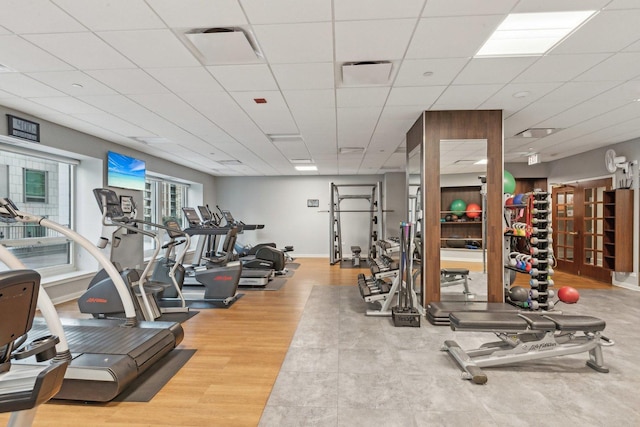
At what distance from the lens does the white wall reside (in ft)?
33.7

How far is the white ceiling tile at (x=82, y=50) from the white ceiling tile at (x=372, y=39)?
1.84 metres

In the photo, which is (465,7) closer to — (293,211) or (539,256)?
(539,256)

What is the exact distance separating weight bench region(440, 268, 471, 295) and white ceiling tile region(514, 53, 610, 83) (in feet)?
9.37

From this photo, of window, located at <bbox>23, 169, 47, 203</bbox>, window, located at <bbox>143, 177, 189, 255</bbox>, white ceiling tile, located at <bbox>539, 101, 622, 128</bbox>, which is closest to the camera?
white ceiling tile, located at <bbox>539, 101, 622, 128</bbox>

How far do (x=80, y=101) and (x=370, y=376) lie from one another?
427 centimetres

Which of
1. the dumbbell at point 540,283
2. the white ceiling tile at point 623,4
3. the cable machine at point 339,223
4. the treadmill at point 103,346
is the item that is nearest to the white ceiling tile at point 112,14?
the treadmill at point 103,346

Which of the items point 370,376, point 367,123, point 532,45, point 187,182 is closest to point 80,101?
point 367,123

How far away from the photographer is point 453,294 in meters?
5.22

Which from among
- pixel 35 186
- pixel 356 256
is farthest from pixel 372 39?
pixel 356 256

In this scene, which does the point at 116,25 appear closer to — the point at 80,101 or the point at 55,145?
the point at 80,101

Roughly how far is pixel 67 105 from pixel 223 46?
2.61 m

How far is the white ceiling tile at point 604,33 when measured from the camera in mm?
2191

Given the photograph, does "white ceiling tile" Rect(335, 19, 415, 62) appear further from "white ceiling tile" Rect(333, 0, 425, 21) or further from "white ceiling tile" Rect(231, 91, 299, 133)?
"white ceiling tile" Rect(231, 91, 299, 133)

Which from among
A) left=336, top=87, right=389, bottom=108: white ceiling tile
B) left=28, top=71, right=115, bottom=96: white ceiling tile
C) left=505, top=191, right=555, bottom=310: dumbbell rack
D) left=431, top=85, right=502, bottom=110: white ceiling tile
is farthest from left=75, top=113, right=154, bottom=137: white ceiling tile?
left=505, top=191, right=555, bottom=310: dumbbell rack
